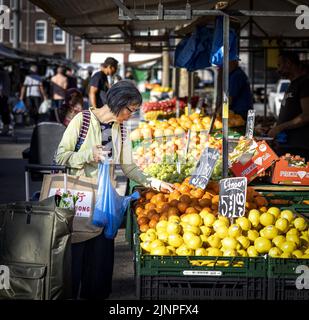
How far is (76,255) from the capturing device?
17.7ft

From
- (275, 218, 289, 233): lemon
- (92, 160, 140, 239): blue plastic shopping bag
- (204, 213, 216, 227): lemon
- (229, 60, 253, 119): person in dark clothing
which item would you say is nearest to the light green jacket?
(92, 160, 140, 239): blue plastic shopping bag

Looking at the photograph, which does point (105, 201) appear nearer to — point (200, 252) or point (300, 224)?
point (200, 252)

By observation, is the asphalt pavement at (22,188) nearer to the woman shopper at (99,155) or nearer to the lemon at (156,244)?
the woman shopper at (99,155)

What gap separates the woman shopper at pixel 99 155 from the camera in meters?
5.24

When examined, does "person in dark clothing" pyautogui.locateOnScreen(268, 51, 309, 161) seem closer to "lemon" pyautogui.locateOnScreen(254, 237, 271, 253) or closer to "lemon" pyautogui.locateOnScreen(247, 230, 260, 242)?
"lemon" pyautogui.locateOnScreen(247, 230, 260, 242)

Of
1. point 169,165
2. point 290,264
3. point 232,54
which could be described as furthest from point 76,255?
point 232,54


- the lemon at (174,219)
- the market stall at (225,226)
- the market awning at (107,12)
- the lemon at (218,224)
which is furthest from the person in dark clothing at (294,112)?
the lemon at (218,224)

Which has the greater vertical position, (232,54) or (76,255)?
(232,54)

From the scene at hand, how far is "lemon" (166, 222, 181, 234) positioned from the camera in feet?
16.3

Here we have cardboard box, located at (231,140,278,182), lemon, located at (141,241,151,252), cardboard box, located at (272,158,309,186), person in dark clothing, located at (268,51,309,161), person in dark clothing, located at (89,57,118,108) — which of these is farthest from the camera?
person in dark clothing, located at (89,57,118,108)

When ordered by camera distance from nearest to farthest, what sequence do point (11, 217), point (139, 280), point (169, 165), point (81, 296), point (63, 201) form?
point (139, 280), point (11, 217), point (63, 201), point (81, 296), point (169, 165)

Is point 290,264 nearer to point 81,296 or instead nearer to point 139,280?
point 139,280

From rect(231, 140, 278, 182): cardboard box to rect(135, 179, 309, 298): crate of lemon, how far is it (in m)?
0.86
